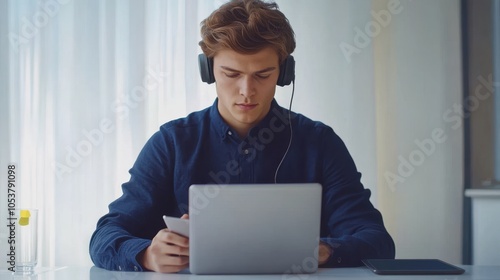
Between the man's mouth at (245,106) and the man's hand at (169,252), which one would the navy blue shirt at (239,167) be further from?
the man's hand at (169,252)

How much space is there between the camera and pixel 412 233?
7.80ft

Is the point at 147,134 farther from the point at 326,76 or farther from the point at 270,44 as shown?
the point at 270,44

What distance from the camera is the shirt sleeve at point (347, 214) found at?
55.8 inches

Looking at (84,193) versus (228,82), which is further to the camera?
(84,193)

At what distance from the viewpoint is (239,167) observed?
1.69m

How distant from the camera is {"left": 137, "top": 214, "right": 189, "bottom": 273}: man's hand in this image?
122 cm

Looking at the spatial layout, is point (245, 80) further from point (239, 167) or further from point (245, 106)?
point (239, 167)

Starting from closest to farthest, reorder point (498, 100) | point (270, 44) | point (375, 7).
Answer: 1. point (270, 44)
2. point (498, 100)
3. point (375, 7)

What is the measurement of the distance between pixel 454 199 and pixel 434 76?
507 mm

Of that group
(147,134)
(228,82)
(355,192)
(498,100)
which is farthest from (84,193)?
(498,100)

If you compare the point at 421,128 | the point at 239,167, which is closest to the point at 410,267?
the point at 239,167

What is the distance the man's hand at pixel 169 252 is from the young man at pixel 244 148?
12.1 inches

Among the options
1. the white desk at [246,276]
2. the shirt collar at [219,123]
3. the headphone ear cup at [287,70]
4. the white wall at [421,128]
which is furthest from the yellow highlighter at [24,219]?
the white wall at [421,128]

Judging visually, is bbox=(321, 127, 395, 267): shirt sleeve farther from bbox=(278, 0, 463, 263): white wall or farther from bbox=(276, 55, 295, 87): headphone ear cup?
bbox=(278, 0, 463, 263): white wall
